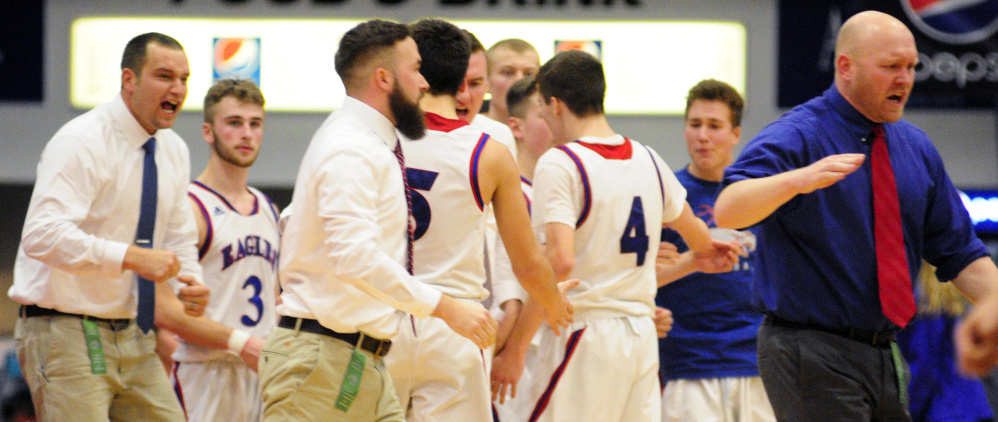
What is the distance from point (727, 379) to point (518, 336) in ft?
4.58

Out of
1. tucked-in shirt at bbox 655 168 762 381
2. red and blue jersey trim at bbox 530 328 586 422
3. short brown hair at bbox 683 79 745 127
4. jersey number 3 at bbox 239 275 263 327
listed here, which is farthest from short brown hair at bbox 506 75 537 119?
jersey number 3 at bbox 239 275 263 327

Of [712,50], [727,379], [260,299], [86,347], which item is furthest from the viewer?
[712,50]

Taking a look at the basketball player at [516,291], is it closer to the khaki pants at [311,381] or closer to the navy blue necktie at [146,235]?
the khaki pants at [311,381]

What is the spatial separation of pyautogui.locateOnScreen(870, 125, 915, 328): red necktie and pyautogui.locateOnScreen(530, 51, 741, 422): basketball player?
3.34ft

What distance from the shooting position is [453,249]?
354 cm

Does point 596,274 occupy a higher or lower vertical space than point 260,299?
higher

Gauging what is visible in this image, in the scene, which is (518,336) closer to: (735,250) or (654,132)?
(735,250)

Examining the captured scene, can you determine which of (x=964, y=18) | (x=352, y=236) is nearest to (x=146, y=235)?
(x=352, y=236)

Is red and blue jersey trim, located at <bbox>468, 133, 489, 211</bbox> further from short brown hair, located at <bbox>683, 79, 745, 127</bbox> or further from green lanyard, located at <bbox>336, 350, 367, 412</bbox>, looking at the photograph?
short brown hair, located at <bbox>683, 79, 745, 127</bbox>

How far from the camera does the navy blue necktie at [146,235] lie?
4219 mm

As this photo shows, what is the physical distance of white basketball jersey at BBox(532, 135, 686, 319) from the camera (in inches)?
164

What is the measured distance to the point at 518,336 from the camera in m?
4.07

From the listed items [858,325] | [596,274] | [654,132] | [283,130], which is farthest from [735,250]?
[283,130]

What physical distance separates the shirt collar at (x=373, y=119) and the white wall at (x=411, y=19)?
6624 mm
